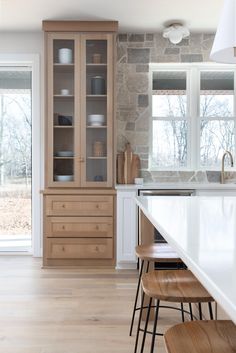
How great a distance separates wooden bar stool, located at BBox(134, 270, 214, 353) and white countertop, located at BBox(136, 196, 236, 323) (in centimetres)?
31

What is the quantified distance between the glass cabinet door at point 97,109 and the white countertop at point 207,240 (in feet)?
7.77

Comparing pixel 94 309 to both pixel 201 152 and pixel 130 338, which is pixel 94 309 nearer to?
pixel 130 338

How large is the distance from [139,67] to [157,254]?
3058 millimetres

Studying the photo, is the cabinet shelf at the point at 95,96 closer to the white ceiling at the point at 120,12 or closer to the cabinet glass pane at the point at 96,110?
the cabinet glass pane at the point at 96,110

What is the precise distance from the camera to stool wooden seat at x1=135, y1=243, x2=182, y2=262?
2.59 meters

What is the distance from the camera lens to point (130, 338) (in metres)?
2.82

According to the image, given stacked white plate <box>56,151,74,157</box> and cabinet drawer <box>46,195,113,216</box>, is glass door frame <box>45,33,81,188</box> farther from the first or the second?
cabinet drawer <box>46,195,113,216</box>

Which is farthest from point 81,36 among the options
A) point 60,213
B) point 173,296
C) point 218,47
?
point 173,296

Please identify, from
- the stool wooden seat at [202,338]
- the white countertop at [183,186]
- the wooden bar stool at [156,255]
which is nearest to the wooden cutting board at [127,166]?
the white countertop at [183,186]

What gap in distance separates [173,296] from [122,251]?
2.87 meters

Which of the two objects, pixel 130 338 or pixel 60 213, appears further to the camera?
pixel 60 213

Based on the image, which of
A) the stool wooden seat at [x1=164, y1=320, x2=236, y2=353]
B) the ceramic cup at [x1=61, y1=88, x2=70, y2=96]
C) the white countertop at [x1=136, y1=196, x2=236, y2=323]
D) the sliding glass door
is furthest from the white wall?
the stool wooden seat at [x1=164, y1=320, x2=236, y2=353]

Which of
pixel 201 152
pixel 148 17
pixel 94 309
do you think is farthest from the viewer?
pixel 201 152

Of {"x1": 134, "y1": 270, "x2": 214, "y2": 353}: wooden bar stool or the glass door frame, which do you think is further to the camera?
the glass door frame
